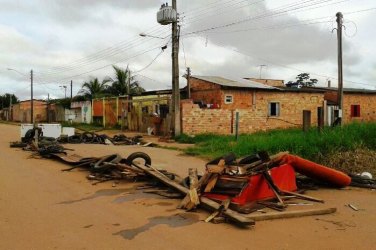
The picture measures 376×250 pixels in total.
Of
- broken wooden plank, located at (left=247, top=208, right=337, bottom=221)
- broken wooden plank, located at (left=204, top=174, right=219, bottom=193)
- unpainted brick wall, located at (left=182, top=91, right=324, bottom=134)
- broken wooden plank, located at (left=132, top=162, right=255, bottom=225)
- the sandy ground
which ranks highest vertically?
unpainted brick wall, located at (left=182, top=91, right=324, bottom=134)

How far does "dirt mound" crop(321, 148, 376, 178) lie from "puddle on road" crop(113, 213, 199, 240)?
5.50 meters

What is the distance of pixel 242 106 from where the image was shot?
31.6 metres

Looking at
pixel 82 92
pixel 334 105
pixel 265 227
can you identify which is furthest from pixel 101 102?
pixel 265 227

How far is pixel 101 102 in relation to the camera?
136ft

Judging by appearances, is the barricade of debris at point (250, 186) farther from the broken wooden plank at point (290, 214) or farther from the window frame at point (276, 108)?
the window frame at point (276, 108)

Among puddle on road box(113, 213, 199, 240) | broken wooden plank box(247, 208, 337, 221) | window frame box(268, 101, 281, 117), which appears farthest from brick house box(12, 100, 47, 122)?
broken wooden plank box(247, 208, 337, 221)

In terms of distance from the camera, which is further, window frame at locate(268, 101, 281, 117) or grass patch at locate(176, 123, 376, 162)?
window frame at locate(268, 101, 281, 117)

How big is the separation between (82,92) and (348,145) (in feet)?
149

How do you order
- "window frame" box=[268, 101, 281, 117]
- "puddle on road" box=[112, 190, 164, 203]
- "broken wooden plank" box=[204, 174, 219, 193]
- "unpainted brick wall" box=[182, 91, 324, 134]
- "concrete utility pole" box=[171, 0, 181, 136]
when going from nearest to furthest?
"broken wooden plank" box=[204, 174, 219, 193] < "puddle on road" box=[112, 190, 164, 203] < "concrete utility pole" box=[171, 0, 181, 136] < "unpainted brick wall" box=[182, 91, 324, 134] < "window frame" box=[268, 101, 281, 117]

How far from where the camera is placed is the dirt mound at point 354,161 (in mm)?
10992

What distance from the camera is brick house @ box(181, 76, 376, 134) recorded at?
2581 centimetres

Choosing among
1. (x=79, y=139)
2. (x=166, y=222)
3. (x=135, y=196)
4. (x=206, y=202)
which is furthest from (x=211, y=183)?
(x=79, y=139)

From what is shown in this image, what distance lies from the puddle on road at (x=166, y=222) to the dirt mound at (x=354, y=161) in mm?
5500

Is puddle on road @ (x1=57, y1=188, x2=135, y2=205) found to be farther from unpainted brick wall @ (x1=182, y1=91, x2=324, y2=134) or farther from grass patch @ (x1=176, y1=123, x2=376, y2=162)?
unpainted brick wall @ (x1=182, y1=91, x2=324, y2=134)
